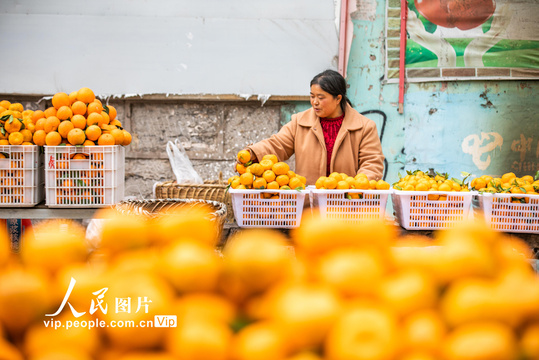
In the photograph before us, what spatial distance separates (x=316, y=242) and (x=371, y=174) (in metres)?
2.29

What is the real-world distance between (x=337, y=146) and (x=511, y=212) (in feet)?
3.90

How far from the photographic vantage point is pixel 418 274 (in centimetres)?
66

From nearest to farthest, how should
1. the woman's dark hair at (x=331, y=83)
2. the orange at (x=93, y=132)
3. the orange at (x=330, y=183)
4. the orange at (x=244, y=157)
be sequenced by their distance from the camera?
1. the orange at (x=330, y=183)
2. the orange at (x=244, y=157)
3. the orange at (x=93, y=132)
4. the woman's dark hair at (x=331, y=83)

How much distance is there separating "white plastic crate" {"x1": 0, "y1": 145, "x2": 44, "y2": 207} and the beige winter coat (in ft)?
5.05

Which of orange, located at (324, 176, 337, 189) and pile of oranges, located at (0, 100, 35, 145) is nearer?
orange, located at (324, 176, 337, 189)

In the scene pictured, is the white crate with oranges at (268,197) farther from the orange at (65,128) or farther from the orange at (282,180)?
the orange at (65,128)

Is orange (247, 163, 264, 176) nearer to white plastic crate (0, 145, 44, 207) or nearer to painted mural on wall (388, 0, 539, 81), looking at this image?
white plastic crate (0, 145, 44, 207)

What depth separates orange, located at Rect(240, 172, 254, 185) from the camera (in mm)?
2463

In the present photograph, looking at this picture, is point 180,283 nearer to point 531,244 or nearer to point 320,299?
point 320,299

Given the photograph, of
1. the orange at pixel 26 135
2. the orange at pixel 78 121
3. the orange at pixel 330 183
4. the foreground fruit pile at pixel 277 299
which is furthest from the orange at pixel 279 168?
the foreground fruit pile at pixel 277 299

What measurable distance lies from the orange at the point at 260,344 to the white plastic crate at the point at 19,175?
2647mm

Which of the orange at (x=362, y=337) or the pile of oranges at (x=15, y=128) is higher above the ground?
the pile of oranges at (x=15, y=128)

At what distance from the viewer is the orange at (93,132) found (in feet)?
9.01

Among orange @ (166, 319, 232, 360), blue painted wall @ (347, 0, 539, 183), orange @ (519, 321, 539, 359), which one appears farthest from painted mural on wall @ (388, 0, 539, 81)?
orange @ (166, 319, 232, 360)
